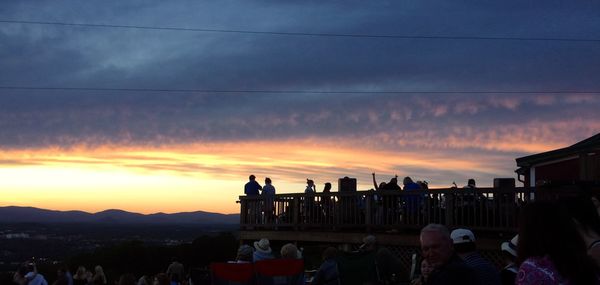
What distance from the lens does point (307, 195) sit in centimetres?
2195

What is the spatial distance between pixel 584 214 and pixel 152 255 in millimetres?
96232

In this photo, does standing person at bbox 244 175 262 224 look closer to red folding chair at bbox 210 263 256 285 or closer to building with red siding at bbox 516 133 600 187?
building with red siding at bbox 516 133 600 187

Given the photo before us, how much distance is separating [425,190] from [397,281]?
23.1ft

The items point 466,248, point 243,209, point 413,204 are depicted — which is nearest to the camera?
point 466,248

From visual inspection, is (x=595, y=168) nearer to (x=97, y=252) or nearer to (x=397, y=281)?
(x=397, y=281)

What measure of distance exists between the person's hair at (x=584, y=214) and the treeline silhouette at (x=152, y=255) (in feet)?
253

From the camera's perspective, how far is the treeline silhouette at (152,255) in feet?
282

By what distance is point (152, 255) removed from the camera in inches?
3888

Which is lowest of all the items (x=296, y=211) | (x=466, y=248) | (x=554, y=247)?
(x=466, y=248)

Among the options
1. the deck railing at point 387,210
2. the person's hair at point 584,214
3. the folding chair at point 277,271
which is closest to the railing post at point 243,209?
the deck railing at point 387,210

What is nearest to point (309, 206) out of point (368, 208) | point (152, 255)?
point (368, 208)

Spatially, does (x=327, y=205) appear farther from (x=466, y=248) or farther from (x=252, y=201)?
(x=466, y=248)

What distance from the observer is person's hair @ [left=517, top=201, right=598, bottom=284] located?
469 cm

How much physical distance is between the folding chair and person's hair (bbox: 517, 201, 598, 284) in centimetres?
645
